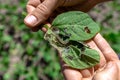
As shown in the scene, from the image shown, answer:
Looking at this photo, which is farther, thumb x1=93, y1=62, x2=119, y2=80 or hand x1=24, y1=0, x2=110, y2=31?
hand x1=24, y1=0, x2=110, y2=31

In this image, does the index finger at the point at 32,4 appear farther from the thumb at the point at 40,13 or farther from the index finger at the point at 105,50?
the index finger at the point at 105,50

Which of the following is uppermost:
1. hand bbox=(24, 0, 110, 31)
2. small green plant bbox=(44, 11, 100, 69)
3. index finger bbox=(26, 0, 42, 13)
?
index finger bbox=(26, 0, 42, 13)

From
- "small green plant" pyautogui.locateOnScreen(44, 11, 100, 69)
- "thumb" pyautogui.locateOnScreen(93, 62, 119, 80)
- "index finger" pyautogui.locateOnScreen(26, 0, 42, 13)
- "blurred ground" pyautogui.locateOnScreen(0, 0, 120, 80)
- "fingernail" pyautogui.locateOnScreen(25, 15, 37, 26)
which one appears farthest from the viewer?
"blurred ground" pyautogui.locateOnScreen(0, 0, 120, 80)

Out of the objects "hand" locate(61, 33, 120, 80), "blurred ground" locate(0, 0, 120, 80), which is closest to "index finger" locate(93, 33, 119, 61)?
"hand" locate(61, 33, 120, 80)

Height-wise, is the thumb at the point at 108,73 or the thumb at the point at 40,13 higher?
the thumb at the point at 40,13

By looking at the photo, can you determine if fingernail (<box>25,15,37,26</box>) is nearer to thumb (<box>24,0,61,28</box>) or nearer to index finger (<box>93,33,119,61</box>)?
thumb (<box>24,0,61,28</box>)

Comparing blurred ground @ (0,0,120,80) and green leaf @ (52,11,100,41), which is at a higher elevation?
green leaf @ (52,11,100,41)

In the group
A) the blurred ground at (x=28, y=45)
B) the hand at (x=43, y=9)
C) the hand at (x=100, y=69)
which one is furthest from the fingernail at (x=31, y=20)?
the blurred ground at (x=28, y=45)

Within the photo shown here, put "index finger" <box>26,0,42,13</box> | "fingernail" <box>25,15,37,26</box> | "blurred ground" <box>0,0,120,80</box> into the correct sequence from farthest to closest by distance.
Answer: "blurred ground" <box>0,0,120,80</box> < "index finger" <box>26,0,42,13</box> < "fingernail" <box>25,15,37,26</box>
